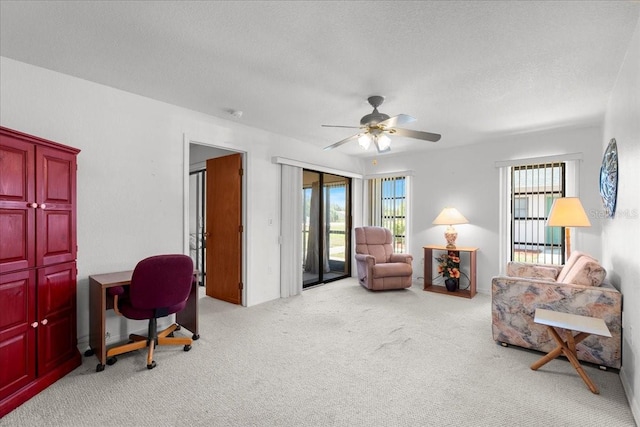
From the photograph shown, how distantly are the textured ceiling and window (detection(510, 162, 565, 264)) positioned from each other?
1.45 meters

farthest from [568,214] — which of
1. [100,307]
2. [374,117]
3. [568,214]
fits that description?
[100,307]

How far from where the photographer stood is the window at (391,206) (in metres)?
6.08

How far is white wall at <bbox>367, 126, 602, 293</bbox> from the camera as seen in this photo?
4.18 meters

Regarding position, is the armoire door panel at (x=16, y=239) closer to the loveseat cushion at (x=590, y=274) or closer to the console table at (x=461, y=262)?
the loveseat cushion at (x=590, y=274)

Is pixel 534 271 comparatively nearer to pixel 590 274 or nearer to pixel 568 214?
pixel 568 214

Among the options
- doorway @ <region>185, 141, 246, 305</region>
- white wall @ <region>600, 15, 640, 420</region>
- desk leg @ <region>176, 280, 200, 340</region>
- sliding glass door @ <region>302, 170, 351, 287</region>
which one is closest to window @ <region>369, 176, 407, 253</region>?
sliding glass door @ <region>302, 170, 351, 287</region>

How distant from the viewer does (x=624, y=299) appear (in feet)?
7.97

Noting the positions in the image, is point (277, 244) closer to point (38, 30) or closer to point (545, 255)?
point (38, 30)

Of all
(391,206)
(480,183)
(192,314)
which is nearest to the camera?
(192,314)

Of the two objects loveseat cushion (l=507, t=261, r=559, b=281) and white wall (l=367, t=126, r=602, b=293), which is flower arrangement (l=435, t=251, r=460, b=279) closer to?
white wall (l=367, t=126, r=602, b=293)

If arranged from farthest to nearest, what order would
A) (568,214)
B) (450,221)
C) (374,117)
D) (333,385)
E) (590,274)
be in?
(450,221) < (568,214) < (374,117) < (590,274) < (333,385)

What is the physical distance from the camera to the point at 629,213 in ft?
7.31

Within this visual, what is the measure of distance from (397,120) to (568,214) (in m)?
2.15

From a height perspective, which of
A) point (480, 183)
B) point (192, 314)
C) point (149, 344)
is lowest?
point (149, 344)
